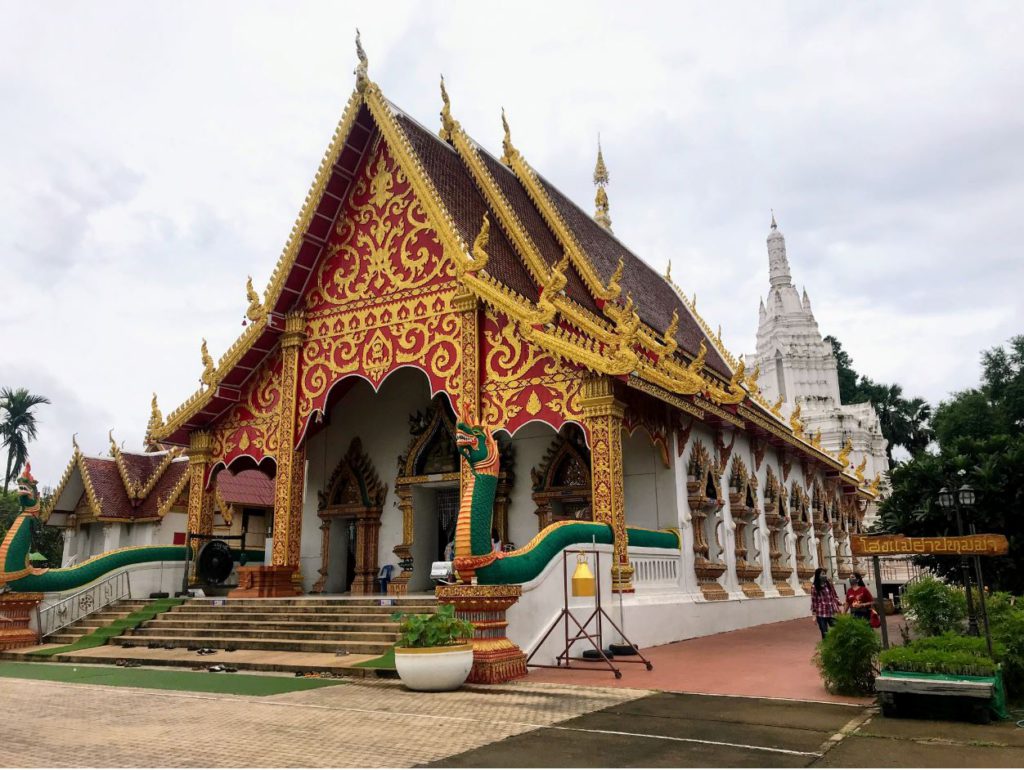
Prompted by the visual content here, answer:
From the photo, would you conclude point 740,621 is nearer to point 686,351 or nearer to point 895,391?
point 686,351

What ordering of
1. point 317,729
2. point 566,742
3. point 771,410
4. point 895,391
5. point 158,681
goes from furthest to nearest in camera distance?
1. point 895,391
2. point 771,410
3. point 158,681
4. point 317,729
5. point 566,742

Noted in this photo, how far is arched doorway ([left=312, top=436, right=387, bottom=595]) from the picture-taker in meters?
14.6

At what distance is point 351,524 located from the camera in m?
15.3

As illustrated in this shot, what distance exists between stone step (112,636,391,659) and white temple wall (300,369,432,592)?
4.09 meters

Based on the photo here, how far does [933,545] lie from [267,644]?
7581 millimetres

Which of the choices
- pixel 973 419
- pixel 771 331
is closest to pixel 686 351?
pixel 973 419

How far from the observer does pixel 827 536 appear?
21188 mm

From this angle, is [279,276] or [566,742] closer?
[566,742]

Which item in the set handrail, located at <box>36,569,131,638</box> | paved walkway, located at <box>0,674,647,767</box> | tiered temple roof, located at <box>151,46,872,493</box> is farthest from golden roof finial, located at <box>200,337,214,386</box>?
paved walkway, located at <box>0,674,647,767</box>

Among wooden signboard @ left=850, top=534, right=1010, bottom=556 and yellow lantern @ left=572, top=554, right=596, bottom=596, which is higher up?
wooden signboard @ left=850, top=534, right=1010, bottom=556

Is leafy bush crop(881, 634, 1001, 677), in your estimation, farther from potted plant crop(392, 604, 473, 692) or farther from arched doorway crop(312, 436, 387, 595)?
arched doorway crop(312, 436, 387, 595)

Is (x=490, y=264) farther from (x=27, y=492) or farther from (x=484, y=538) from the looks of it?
(x=27, y=492)

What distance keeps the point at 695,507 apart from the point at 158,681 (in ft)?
25.7

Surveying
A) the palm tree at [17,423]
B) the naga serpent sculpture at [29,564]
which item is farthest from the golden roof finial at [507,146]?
the palm tree at [17,423]
